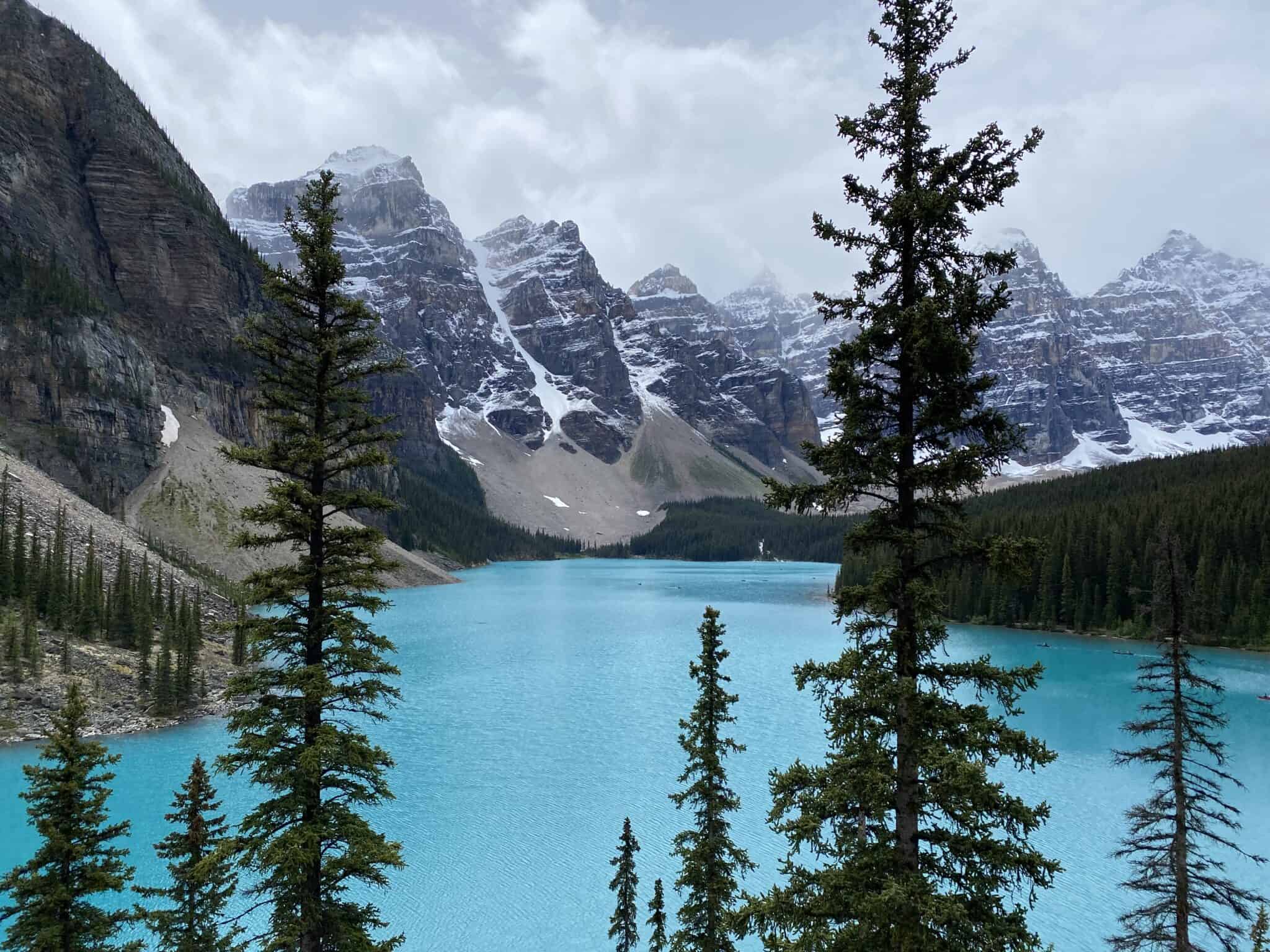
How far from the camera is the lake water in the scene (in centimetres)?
2464

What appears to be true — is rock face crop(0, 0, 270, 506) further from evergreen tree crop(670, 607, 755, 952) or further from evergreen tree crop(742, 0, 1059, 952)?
evergreen tree crop(742, 0, 1059, 952)

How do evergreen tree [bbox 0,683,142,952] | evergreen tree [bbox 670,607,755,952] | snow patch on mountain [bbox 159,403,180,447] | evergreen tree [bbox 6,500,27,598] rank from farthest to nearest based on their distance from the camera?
snow patch on mountain [bbox 159,403,180,447] → evergreen tree [bbox 6,500,27,598] → evergreen tree [bbox 670,607,755,952] → evergreen tree [bbox 0,683,142,952]

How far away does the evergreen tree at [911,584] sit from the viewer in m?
8.58

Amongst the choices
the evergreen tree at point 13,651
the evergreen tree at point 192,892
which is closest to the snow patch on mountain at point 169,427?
the evergreen tree at point 13,651

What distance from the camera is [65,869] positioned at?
12.4 metres

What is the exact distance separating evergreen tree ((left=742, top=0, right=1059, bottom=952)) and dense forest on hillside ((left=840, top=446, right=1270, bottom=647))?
203 ft

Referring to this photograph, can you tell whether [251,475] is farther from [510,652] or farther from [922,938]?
[922,938]

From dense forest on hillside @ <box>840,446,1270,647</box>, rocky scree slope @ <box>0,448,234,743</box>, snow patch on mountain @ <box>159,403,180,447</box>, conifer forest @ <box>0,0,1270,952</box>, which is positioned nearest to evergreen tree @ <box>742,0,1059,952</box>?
conifer forest @ <box>0,0,1270,952</box>

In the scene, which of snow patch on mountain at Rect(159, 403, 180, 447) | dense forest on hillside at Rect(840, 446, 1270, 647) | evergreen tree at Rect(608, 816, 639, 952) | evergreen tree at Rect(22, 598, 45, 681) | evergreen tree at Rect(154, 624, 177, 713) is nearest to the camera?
evergreen tree at Rect(608, 816, 639, 952)

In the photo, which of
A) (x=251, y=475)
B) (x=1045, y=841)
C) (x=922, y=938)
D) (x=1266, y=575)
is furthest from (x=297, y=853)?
(x=251, y=475)

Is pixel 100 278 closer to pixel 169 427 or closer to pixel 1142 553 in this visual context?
pixel 169 427

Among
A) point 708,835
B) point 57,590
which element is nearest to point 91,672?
point 57,590

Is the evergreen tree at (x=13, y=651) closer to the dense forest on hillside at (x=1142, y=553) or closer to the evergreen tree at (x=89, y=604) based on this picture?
the evergreen tree at (x=89, y=604)

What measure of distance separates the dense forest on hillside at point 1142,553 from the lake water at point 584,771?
6.39m
